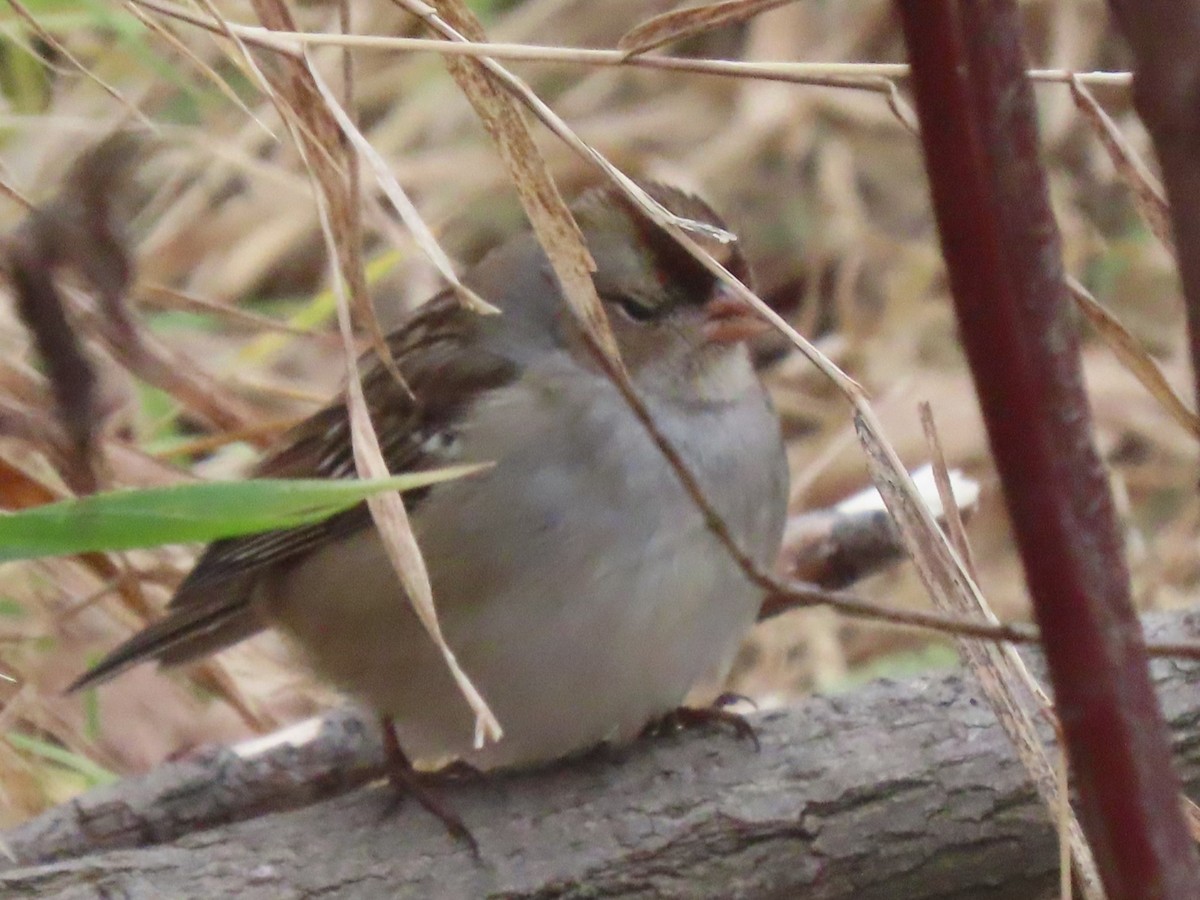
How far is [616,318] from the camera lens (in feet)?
5.25

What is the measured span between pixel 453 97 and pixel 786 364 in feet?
3.16

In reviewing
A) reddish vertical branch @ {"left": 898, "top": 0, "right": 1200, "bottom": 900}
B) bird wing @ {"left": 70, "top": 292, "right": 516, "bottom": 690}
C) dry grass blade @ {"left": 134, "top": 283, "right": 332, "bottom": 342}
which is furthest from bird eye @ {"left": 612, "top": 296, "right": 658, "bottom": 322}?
reddish vertical branch @ {"left": 898, "top": 0, "right": 1200, "bottom": 900}

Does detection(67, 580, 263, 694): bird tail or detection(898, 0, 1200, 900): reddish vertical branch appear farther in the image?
detection(67, 580, 263, 694): bird tail

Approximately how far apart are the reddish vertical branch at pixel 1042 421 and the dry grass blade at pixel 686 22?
0.56 m

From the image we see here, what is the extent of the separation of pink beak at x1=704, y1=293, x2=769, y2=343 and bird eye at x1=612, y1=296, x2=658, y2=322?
51 mm

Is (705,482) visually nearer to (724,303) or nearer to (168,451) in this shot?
(724,303)

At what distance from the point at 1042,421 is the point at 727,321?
3.76ft

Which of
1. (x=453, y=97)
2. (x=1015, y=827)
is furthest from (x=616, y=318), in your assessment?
(x=453, y=97)

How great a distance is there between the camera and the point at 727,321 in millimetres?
1596

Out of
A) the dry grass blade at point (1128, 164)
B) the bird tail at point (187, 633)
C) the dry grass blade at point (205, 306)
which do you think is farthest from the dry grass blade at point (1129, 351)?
the bird tail at point (187, 633)

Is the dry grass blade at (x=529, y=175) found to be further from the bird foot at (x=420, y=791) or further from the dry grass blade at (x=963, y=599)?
the bird foot at (x=420, y=791)

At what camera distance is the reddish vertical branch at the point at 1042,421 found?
437 mm

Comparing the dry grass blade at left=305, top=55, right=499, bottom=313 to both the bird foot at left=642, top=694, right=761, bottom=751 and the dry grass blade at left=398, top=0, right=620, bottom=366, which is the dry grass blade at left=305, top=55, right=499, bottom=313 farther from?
the bird foot at left=642, top=694, right=761, bottom=751

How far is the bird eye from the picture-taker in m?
1.60
